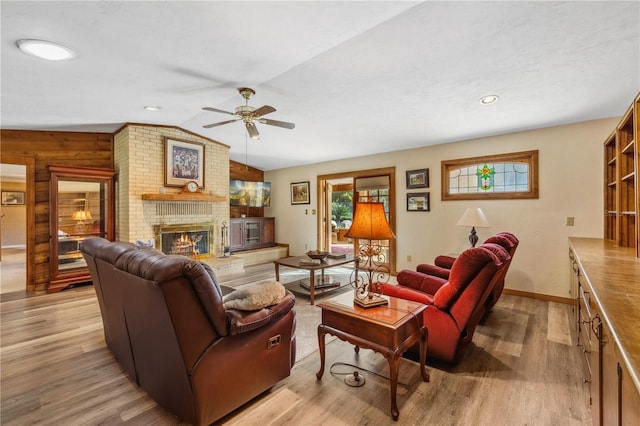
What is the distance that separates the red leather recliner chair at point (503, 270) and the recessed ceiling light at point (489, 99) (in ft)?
4.77

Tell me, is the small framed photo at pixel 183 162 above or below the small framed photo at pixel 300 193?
above

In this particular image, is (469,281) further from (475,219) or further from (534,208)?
(534,208)

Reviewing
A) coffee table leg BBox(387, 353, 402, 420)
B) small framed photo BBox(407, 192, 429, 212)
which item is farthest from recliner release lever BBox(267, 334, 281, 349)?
small framed photo BBox(407, 192, 429, 212)

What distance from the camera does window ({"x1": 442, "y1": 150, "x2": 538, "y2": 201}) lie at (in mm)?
4035

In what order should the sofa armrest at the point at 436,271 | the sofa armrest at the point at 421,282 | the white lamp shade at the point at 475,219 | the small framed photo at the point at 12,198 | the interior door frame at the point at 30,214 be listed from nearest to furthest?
the sofa armrest at the point at 421,282 < the sofa armrest at the point at 436,271 < the white lamp shade at the point at 475,219 < the interior door frame at the point at 30,214 < the small framed photo at the point at 12,198

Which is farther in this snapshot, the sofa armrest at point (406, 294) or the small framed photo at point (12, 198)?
the small framed photo at point (12, 198)

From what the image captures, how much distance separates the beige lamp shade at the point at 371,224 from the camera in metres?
1.87

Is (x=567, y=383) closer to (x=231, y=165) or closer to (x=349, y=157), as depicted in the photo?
(x=349, y=157)

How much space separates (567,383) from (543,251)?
239cm

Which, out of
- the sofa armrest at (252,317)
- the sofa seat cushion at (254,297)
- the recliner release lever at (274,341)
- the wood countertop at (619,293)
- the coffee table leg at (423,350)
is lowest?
the coffee table leg at (423,350)

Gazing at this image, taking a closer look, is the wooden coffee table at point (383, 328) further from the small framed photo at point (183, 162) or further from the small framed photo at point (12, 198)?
the small framed photo at point (12, 198)

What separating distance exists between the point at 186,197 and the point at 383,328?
4.36 metres

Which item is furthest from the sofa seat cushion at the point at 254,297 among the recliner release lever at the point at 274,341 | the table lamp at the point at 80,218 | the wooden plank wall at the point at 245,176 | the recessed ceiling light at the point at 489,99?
the wooden plank wall at the point at 245,176

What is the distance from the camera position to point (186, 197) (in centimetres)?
→ 498
